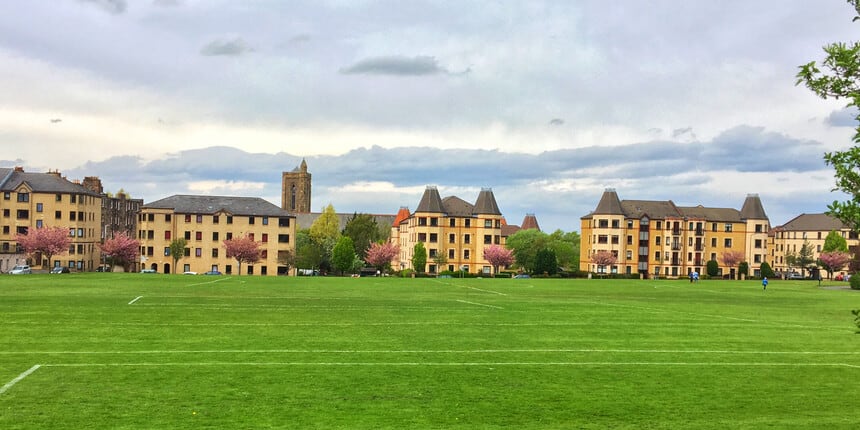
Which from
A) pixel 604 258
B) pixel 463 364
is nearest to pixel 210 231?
pixel 604 258

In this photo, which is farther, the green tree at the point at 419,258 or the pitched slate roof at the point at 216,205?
the green tree at the point at 419,258

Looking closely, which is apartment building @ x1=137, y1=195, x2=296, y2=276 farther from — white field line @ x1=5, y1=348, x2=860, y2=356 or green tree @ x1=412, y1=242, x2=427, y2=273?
white field line @ x1=5, y1=348, x2=860, y2=356

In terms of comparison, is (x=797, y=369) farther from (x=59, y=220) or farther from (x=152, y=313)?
(x=59, y=220)

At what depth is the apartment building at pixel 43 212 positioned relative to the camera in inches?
5325

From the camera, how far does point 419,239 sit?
154 meters

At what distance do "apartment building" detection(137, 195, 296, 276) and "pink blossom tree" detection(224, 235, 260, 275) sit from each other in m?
4.56

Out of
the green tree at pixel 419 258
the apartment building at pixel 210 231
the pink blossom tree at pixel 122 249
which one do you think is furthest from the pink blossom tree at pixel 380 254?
the pink blossom tree at pixel 122 249

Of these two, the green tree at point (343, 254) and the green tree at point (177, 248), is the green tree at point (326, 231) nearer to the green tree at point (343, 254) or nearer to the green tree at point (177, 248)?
the green tree at point (343, 254)

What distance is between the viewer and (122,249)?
5379 inches

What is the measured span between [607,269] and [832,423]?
145 meters

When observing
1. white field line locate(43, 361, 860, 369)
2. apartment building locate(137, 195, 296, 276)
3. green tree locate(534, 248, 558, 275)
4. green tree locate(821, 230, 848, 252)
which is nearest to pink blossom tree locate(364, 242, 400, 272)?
apartment building locate(137, 195, 296, 276)

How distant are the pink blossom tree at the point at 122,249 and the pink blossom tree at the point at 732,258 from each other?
11887cm

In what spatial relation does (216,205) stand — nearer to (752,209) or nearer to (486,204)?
(486,204)

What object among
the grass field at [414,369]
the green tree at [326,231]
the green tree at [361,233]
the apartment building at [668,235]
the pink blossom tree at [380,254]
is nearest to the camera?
the grass field at [414,369]
